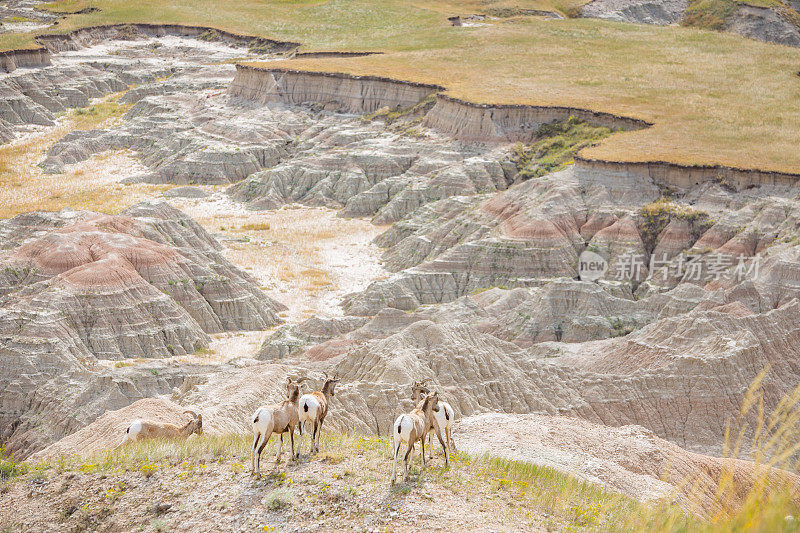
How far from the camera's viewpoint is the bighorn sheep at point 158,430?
20.5 m

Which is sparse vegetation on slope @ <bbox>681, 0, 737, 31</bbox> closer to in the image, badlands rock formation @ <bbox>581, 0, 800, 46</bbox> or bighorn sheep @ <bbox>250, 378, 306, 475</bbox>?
badlands rock formation @ <bbox>581, 0, 800, 46</bbox>

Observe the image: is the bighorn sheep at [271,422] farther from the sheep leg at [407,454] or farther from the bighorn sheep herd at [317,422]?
the sheep leg at [407,454]

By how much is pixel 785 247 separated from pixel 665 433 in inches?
800

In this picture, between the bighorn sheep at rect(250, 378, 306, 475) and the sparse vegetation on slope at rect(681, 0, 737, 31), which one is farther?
the sparse vegetation on slope at rect(681, 0, 737, 31)

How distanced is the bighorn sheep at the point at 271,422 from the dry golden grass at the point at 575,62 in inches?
1882

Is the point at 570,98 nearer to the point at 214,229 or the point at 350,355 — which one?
the point at 214,229

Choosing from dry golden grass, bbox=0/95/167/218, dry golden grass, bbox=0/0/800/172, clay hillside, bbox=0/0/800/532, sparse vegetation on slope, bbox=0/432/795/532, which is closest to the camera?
sparse vegetation on slope, bbox=0/432/795/532

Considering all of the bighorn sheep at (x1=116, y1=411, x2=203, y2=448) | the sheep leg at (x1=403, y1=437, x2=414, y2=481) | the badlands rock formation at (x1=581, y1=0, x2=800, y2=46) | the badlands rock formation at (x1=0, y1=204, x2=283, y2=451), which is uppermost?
the badlands rock formation at (x1=581, y1=0, x2=800, y2=46)

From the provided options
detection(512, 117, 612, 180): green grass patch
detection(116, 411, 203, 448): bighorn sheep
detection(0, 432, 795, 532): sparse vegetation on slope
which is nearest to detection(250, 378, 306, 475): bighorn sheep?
detection(0, 432, 795, 532): sparse vegetation on slope

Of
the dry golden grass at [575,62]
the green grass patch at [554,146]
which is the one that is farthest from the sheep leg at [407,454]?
the green grass patch at [554,146]

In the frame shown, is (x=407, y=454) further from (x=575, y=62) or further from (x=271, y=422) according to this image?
(x=575, y=62)

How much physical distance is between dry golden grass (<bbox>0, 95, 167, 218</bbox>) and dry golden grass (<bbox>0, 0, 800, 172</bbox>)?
77.5ft

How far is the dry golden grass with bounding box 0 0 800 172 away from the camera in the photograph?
219 ft

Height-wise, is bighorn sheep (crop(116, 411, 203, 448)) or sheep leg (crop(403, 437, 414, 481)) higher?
sheep leg (crop(403, 437, 414, 481))
